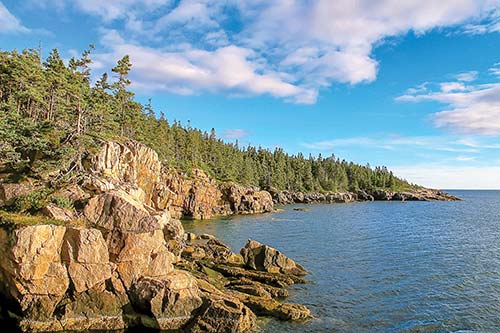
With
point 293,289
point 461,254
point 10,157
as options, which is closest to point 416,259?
point 461,254

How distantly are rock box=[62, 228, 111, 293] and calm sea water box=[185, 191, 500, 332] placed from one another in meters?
11.7

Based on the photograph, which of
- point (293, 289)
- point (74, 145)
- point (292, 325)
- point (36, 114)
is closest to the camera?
point (292, 325)

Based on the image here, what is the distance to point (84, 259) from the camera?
2375 centimetres

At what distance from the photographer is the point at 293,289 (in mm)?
31516

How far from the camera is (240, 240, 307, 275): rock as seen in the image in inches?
1401

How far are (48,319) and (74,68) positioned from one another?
52.5 m

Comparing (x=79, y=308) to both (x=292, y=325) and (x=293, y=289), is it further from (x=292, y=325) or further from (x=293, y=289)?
(x=293, y=289)

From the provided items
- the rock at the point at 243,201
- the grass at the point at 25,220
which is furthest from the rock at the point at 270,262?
the rock at the point at 243,201

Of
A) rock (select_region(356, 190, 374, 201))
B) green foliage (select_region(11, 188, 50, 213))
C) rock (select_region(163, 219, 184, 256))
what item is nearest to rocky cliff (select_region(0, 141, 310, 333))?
green foliage (select_region(11, 188, 50, 213))

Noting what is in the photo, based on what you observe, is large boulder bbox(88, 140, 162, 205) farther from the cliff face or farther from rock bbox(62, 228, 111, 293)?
rock bbox(62, 228, 111, 293)

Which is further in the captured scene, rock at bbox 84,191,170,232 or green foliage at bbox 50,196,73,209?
green foliage at bbox 50,196,73,209

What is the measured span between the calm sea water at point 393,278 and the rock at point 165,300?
17.3 ft

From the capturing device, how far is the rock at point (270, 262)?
3559 cm

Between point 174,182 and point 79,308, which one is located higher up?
point 174,182
